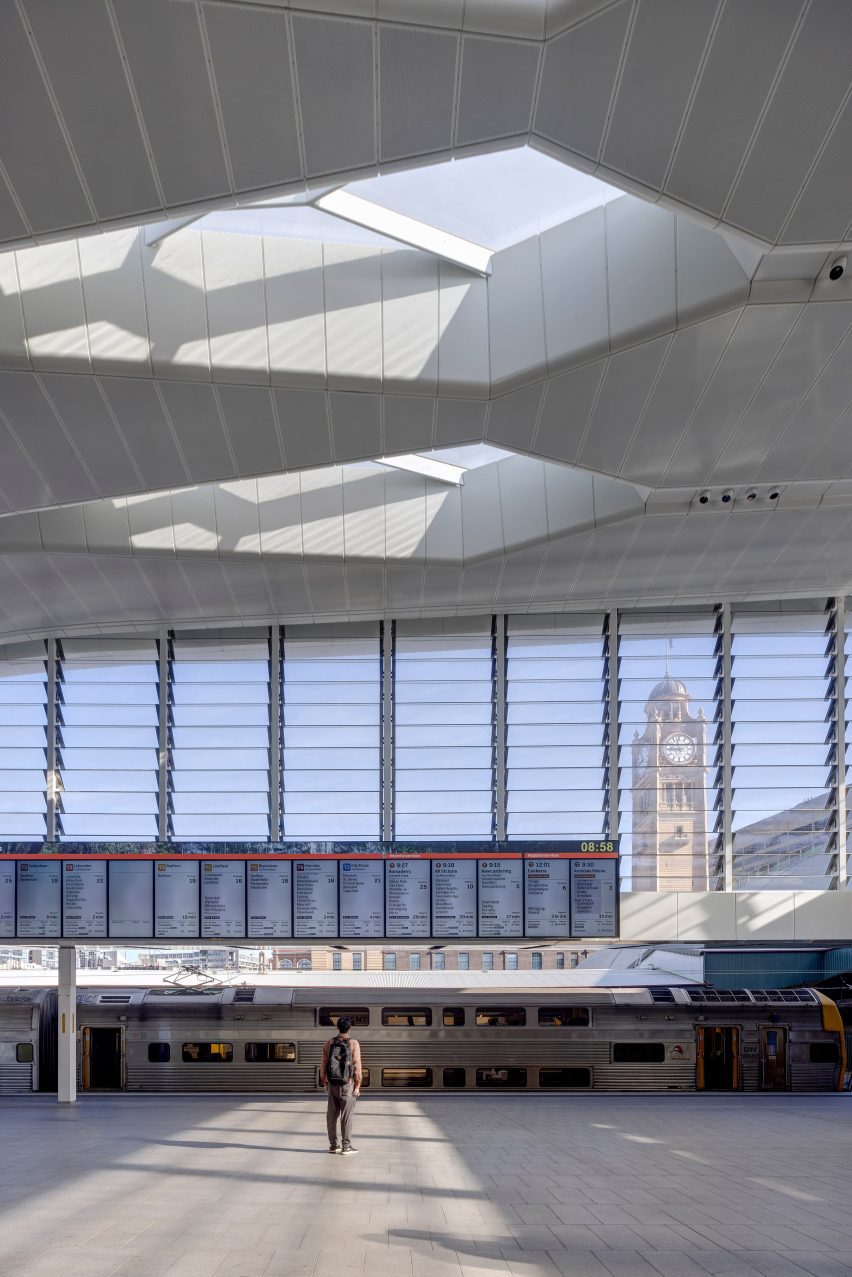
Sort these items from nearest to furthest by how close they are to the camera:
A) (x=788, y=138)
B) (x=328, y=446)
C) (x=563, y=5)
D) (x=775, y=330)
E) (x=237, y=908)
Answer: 1. (x=563, y=5)
2. (x=788, y=138)
3. (x=775, y=330)
4. (x=328, y=446)
5. (x=237, y=908)

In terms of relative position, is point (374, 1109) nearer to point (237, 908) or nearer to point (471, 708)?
point (237, 908)

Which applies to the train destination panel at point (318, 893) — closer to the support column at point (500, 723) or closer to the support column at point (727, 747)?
the support column at point (500, 723)

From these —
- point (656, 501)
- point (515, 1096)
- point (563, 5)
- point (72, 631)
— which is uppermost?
point (563, 5)

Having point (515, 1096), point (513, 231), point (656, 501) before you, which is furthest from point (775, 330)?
point (515, 1096)

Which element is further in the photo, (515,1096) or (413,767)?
(413,767)

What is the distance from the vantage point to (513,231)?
13.1 m

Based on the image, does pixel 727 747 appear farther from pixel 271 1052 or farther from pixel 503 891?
pixel 271 1052

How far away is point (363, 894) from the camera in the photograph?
19922mm

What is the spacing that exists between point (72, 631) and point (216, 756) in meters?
3.88

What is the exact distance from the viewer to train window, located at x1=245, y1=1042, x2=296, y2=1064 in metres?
21.3

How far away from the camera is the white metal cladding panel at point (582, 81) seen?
8.53 meters

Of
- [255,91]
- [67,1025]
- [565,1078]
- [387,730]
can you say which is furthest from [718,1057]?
[255,91]

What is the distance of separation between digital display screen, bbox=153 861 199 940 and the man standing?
7354mm

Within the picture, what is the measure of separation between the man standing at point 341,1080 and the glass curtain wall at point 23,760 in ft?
39.5
